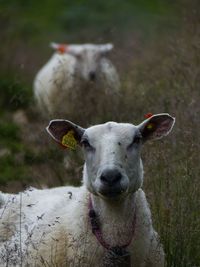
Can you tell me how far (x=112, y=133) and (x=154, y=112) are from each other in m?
2.67

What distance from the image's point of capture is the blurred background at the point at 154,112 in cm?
657

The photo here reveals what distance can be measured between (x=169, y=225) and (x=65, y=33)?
13.4m

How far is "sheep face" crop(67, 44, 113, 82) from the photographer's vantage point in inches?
504

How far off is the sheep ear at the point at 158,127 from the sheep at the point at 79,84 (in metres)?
3.05

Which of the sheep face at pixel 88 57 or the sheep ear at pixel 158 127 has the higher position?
the sheep ear at pixel 158 127

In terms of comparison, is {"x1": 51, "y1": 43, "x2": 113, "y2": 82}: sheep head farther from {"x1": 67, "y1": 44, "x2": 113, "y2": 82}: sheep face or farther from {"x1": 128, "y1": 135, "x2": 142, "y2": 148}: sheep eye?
{"x1": 128, "y1": 135, "x2": 142, "y2": 148}: sheep eye

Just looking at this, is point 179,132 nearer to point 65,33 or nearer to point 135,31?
point 135,31

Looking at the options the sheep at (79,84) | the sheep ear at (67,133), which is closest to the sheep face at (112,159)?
the sheep ear at (67,133)

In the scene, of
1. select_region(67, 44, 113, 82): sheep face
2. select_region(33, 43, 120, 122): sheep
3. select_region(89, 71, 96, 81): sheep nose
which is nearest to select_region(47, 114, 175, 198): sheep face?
select_region(33, 43, 120, 122): sheep

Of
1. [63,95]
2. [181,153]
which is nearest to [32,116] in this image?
[63,95]

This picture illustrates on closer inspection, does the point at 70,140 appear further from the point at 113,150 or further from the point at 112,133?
the point at 113,150

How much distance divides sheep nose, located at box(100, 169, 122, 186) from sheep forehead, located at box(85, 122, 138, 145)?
1.05ft

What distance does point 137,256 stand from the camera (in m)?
6.07

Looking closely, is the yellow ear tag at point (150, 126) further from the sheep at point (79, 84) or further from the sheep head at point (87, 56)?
the sheep head at point (87, 56)
